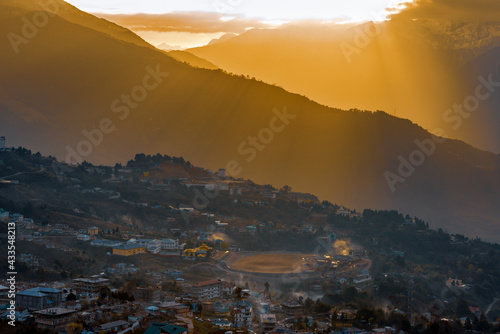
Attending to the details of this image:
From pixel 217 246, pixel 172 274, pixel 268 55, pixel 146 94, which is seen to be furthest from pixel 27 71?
pixel 172 274

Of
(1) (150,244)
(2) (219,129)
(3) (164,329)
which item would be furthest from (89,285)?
(2) (219,129)

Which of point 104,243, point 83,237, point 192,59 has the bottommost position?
point 104,243

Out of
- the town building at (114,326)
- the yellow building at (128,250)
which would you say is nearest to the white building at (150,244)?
the yellow building at (128,250)

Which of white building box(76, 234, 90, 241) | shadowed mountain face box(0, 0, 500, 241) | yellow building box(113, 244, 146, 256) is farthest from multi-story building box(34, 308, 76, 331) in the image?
shadowed mountain face box(0, 0, 500, 241)

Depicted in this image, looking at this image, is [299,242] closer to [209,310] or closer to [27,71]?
[209,310]

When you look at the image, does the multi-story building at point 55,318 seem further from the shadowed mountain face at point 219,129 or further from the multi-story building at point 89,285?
the shadowed mountain face at point 219,129

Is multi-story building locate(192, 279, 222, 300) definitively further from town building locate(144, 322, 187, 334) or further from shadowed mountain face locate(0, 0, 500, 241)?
shadowed mountain face locate(0, 0, 500, 241)

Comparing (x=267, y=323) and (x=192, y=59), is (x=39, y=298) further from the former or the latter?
(x=192, y=59)
